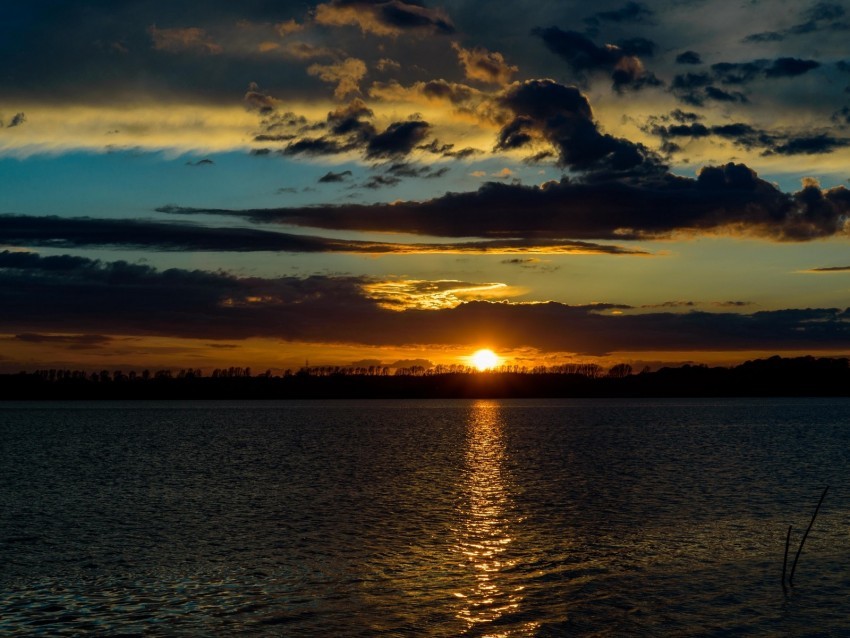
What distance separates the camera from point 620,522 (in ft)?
168

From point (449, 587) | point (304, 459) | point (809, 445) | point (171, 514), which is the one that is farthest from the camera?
point (809, 445)

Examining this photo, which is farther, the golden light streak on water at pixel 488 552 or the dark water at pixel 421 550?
the golden light streak on water at pixel 488 552

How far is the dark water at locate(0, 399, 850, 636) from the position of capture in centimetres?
3033

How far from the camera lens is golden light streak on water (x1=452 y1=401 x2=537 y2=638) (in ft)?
101

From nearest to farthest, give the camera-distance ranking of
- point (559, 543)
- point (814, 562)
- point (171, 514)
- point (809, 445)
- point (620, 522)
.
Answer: point (814, 562) → point (559, 543) → point (620, 522) → point (171, 514) → point (809, 445)

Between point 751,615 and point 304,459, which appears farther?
point 304,459

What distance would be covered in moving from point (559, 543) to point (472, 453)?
6716 centimetres

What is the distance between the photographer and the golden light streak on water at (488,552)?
30859mm

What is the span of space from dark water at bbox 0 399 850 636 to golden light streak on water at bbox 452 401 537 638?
5.9 inches

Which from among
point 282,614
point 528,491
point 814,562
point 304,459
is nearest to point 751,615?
point 814,562

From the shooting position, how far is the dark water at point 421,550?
3033 centimetres

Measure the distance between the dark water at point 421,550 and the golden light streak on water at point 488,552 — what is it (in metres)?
0.15

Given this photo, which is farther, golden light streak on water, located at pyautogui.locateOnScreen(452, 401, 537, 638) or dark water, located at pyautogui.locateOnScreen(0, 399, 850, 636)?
golden light streak on water, located at pyautogui.locateOnScreen(452, 401, 537, 638)

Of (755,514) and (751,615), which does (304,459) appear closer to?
(755,514)
